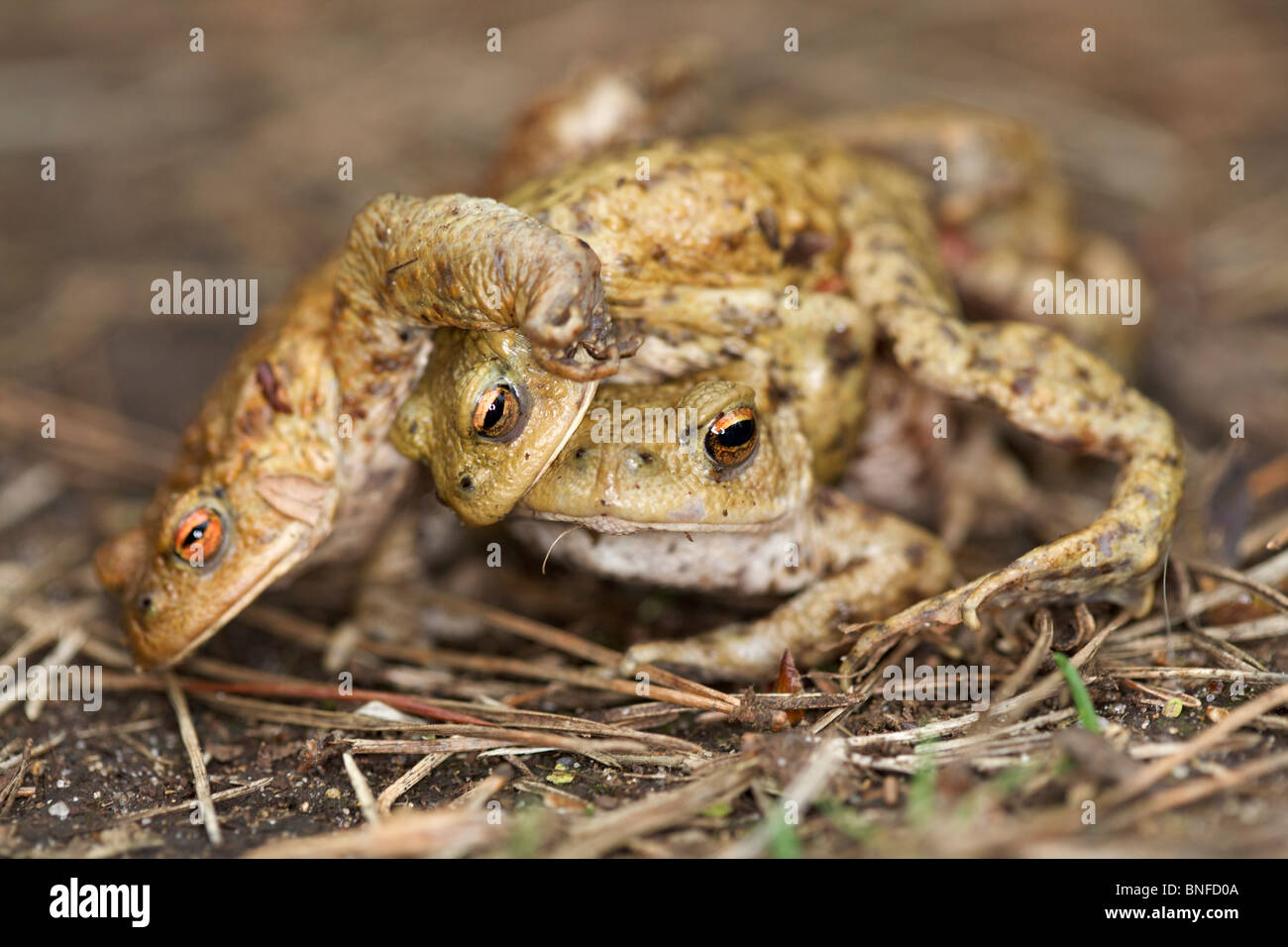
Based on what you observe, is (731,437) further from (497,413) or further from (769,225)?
(769,225)

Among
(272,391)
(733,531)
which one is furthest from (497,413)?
(272,391)

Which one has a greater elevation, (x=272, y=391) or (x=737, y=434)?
(x=272, y=391)

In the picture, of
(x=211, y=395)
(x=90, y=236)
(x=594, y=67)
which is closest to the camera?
(x=211, y=395)

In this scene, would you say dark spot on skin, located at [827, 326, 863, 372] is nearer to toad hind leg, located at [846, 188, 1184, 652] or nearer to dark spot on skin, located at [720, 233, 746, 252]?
toad hind leg, located at [846, 188, 1184, 652]

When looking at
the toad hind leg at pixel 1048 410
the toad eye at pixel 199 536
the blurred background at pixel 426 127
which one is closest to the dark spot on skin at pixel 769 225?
the toad hind leg at pixel 1048 410
